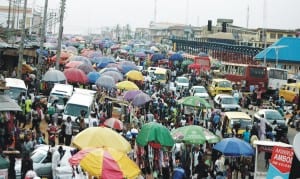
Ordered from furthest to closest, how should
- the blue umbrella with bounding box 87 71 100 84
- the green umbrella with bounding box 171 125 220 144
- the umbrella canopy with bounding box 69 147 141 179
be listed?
the blue umbrella with bounding box 87 71 100 84, the green umbrella with bounding box 171 125 220 144, the umbrella canopy with bounding box 69 147 141 179

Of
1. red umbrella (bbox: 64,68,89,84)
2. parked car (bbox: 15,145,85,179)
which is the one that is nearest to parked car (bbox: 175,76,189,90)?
red umbrella (bbox: 64,68,89,84)

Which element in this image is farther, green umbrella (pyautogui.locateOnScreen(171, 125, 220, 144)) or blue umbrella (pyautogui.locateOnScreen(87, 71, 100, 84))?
blue umbrella (pyautogui.locateOnScreen(87, 71, 100, 84))

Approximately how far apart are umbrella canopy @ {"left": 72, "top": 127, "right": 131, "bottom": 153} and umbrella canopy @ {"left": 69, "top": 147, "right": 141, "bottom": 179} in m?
1.42

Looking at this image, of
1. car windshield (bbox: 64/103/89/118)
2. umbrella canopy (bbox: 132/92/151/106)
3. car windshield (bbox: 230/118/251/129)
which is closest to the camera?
car windshield (bbox: 64/103/89/118)

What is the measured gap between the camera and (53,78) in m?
24.3

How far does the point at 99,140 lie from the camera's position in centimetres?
1179

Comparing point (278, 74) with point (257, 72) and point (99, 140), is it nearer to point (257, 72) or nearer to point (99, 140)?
point (257, 72)

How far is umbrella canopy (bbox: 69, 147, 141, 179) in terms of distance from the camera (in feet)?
31.7

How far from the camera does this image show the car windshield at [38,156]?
1305cm

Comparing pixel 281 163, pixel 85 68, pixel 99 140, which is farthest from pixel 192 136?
pixel 85 68

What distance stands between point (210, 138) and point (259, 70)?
24.1 metres

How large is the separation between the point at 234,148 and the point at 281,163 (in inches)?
195

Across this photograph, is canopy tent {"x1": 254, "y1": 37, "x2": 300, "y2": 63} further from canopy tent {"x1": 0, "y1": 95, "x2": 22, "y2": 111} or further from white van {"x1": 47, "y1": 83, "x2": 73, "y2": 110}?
canopy tent {"x1": 0, "y1": 95, "x2": 22, "y2": 111}

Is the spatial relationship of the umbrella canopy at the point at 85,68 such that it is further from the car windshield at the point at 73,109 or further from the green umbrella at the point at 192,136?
the green umbrella at the point at 192,136
